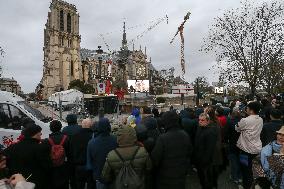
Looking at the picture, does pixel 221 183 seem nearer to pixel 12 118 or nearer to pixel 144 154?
pixel 144 154

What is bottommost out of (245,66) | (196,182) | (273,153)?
(196,182)

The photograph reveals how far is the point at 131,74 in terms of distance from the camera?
458 feet

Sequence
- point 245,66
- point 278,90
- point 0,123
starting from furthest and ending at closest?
point 278,90 < point 245,66 < point 0,123

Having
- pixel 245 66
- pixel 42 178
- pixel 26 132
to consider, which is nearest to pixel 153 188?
pixel 42 178

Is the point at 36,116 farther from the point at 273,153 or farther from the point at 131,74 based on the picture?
the point at 131,74

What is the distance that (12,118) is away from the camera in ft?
38.7

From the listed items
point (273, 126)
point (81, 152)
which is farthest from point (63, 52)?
point (273, 126)

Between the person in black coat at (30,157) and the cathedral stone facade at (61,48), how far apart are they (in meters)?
102

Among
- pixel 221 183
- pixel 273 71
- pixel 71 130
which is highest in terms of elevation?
pixel 273 71

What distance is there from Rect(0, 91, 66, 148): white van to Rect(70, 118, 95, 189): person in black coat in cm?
421

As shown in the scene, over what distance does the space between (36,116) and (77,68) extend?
102284 mm

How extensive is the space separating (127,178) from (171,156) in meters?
0.86

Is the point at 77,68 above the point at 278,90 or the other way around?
above

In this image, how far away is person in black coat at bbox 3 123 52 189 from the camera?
18.6ft
